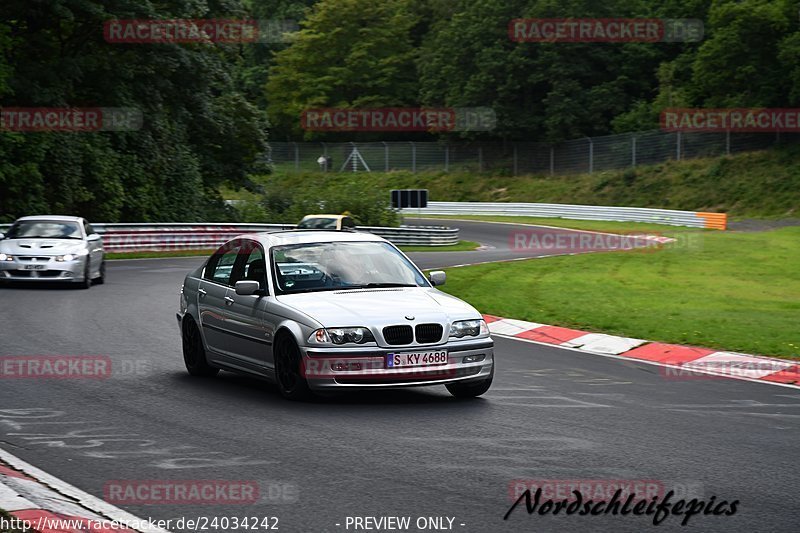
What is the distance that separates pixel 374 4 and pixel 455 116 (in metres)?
17.8

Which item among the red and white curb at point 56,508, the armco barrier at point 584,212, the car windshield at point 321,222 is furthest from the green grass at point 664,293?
the armco barrier at point 584,212

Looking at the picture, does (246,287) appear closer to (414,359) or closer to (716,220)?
(414,359)

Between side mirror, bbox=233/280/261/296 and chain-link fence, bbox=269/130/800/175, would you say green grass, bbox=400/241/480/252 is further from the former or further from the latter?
side mirror, bbox=233/280/261/296

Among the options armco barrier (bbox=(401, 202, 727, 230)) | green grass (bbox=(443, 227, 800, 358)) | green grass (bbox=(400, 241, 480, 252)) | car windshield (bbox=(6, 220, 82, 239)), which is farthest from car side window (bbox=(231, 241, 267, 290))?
armco barrier (bbox=(401, 202, 727, 230))

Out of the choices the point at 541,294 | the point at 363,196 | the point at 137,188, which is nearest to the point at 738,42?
the point at 363,196

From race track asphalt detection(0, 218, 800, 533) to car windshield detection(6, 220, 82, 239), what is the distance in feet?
37.1

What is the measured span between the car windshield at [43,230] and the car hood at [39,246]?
0.36m

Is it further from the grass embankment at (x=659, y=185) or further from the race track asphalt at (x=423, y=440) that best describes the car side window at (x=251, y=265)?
the grass embankment at (x=659, y=185)

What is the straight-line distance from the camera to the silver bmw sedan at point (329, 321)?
10.5m

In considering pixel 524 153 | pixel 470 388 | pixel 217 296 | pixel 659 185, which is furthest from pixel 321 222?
pixel 524 153

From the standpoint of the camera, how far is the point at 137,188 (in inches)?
1770

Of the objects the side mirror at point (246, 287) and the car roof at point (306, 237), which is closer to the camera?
the side mirror at point (246, 287)

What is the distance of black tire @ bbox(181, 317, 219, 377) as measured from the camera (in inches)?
495

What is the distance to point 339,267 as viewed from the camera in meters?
11.7
